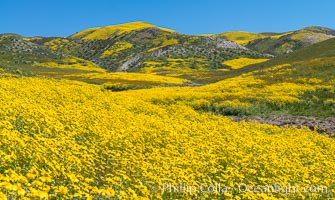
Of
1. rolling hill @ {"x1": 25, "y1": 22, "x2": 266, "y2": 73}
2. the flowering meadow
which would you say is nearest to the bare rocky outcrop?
rolling hill @ {"x1": 25, "y1": 22, "x2": 266, "y2": 73}

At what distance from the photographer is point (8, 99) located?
584 inches

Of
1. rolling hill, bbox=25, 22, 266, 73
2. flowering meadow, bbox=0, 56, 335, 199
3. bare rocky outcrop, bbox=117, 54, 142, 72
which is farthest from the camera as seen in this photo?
bare rocky outcrop, bbox=117, 54, 142, 72

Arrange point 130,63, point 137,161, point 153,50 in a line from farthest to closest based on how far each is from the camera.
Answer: point 153,50, point 130,63, point 137,161

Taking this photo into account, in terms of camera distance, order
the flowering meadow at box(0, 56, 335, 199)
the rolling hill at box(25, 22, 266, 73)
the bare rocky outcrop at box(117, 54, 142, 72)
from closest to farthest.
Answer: the flowering meadow at box(0, 56, 335, 199) → the rolling hill at box(25, 22, 266, 73) → the bare rocky outcrop at box(117, 54, 142, 72)

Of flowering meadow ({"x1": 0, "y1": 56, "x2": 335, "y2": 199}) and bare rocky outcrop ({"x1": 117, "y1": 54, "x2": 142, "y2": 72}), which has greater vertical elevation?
bare rocky outcrop ({"x1": 117, "y1": 54, "x2": 142, "y2": 72})

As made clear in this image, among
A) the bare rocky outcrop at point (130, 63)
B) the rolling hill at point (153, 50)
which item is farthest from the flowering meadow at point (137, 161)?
the bare rocky outcrop at point (130, 63)

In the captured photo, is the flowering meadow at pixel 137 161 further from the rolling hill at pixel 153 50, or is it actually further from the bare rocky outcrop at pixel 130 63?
the bare rocky outcrop at pixel 130 63

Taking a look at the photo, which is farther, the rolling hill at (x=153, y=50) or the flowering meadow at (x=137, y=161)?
the rolling hill at (x=153, y=50)

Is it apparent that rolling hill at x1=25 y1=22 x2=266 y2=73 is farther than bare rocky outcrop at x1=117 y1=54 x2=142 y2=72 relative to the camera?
No

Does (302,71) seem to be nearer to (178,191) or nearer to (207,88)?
(207,88)

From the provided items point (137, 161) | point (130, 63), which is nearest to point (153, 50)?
point (130, 63)

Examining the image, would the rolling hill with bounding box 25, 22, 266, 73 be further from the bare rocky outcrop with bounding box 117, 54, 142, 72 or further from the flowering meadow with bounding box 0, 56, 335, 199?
the flowering meadow with bounding box 0, 56, 335, 199

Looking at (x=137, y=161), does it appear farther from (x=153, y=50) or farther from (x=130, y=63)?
(x=153, y=50)

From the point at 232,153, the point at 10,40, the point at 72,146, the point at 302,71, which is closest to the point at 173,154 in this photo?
the point at 232,153
